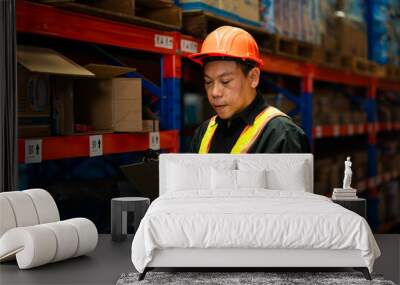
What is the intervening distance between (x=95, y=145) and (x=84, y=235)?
69cm

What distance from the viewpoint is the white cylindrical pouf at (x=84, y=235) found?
467cm

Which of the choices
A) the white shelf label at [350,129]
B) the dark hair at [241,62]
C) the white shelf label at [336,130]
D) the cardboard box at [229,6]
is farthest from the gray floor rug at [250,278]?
the white shelf label at [350,129]

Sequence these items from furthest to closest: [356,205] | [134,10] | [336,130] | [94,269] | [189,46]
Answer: [336,130], [189,46], [134,10], [356,205], [94,269]

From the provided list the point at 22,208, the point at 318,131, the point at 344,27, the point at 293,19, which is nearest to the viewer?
the point at 22,208

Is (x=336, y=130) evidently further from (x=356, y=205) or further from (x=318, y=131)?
(x=356, y=205)

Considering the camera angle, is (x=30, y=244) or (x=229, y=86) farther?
(x=229, y=86)

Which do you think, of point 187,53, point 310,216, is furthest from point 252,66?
point 310,216

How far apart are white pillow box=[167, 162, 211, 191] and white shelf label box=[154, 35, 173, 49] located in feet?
3.55

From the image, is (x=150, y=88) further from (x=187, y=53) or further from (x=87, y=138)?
(x=87, y=138)

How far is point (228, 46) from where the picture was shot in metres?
5.99

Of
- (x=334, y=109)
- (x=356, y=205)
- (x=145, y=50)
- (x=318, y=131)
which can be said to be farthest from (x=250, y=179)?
(x=334, y=109)

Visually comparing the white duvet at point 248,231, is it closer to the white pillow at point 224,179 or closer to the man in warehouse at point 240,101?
the white pillow at point 224,179

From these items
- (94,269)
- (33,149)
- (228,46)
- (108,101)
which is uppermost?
(228,46)

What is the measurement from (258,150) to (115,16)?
1675mm
